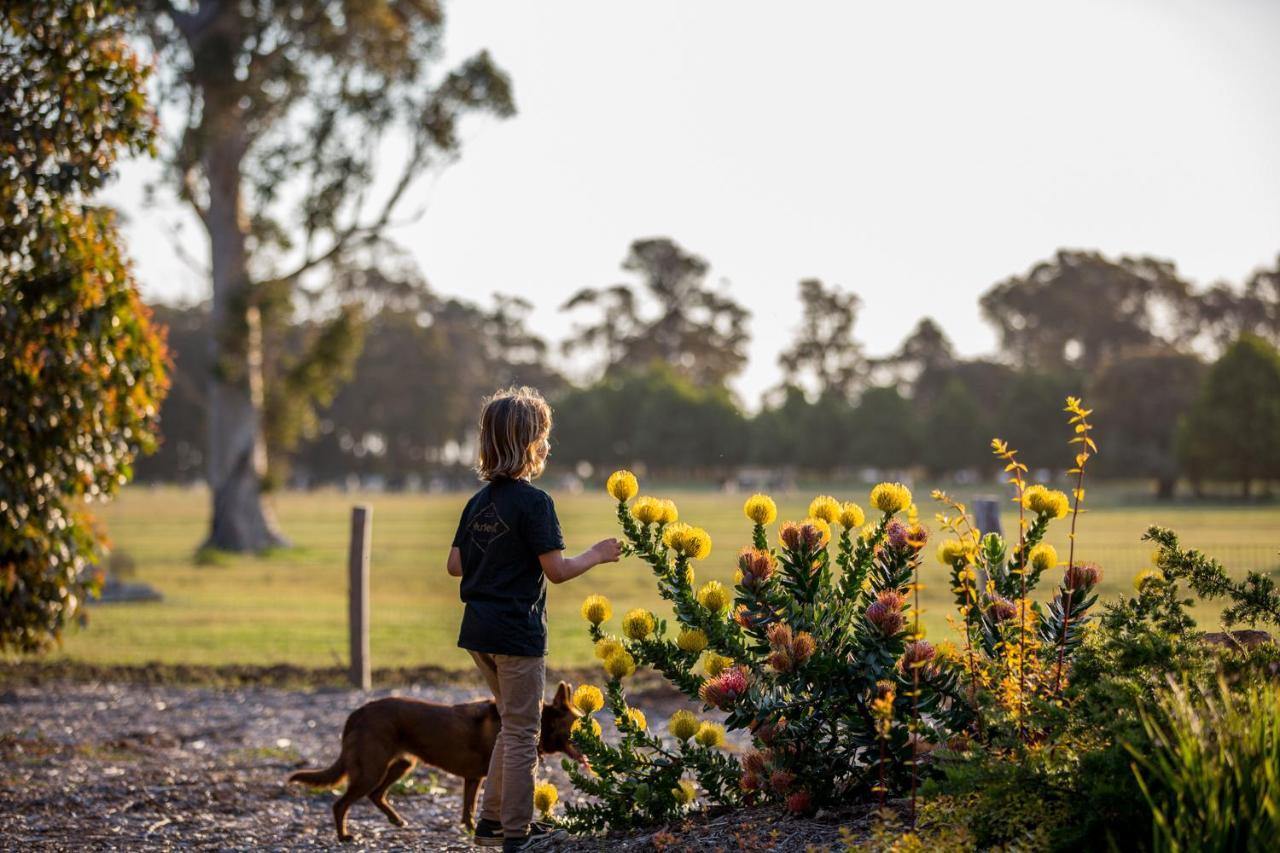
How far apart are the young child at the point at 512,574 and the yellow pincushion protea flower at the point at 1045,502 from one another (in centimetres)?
183

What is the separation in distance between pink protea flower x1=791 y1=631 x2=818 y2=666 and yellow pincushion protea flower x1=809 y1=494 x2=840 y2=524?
→ 0.52 metres

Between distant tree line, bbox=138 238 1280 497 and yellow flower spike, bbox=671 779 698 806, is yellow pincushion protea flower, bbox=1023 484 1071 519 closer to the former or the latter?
yellow flower spike, bbox=671 779 698 806

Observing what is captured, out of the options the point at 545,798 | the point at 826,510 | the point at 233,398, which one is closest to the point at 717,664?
the point at 826,510

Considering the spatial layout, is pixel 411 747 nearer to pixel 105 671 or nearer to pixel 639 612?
pixel 639 612

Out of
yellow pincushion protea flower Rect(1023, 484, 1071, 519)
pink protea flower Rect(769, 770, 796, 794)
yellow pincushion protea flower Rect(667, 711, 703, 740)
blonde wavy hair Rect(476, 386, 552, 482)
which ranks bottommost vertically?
pink protea flower Rect(769, 770, 796, 794)

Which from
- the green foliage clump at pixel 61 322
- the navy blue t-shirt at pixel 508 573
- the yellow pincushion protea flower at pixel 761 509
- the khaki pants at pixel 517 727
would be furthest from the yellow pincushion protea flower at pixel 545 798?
the green foliage clump at pixel 61 322

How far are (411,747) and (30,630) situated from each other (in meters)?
3.25

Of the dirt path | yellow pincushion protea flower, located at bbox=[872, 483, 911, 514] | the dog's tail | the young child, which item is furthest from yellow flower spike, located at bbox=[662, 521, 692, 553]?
the dog's tail

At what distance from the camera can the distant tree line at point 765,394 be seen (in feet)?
226

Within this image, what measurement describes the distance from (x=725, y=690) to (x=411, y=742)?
2.44 metres

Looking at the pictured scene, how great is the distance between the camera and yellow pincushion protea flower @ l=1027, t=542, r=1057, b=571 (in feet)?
16.6

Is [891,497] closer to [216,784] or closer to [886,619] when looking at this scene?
[886,619]

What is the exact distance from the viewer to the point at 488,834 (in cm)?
568

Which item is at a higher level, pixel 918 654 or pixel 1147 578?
pixel 1147 578
